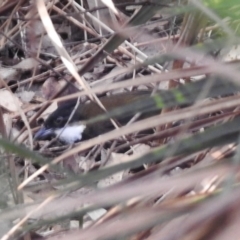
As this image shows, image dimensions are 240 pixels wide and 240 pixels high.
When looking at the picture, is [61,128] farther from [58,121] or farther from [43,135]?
[43,135]

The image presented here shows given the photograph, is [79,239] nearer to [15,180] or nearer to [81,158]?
[15,180]

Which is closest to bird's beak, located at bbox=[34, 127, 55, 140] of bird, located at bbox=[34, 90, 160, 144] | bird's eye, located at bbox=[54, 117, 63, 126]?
bird, located at bbox=[34, 90, 160, 144]

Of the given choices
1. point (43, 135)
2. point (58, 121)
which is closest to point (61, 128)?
point (58, 121)

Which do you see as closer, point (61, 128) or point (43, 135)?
point (43, 135)

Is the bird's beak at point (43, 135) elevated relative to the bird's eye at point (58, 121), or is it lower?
lower

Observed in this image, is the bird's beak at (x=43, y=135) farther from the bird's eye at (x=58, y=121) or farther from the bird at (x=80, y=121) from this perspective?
the bird's eye at (x=58, y=121)

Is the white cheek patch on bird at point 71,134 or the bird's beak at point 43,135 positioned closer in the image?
the bird's beak at point 43,135

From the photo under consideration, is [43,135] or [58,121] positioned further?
[58,121]

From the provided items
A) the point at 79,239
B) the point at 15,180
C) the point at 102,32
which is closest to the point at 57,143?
the point at 102,32

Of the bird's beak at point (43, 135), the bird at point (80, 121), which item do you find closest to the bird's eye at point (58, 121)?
the bird at point (80, 121)

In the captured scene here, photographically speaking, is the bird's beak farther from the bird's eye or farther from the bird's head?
the bird's eye
